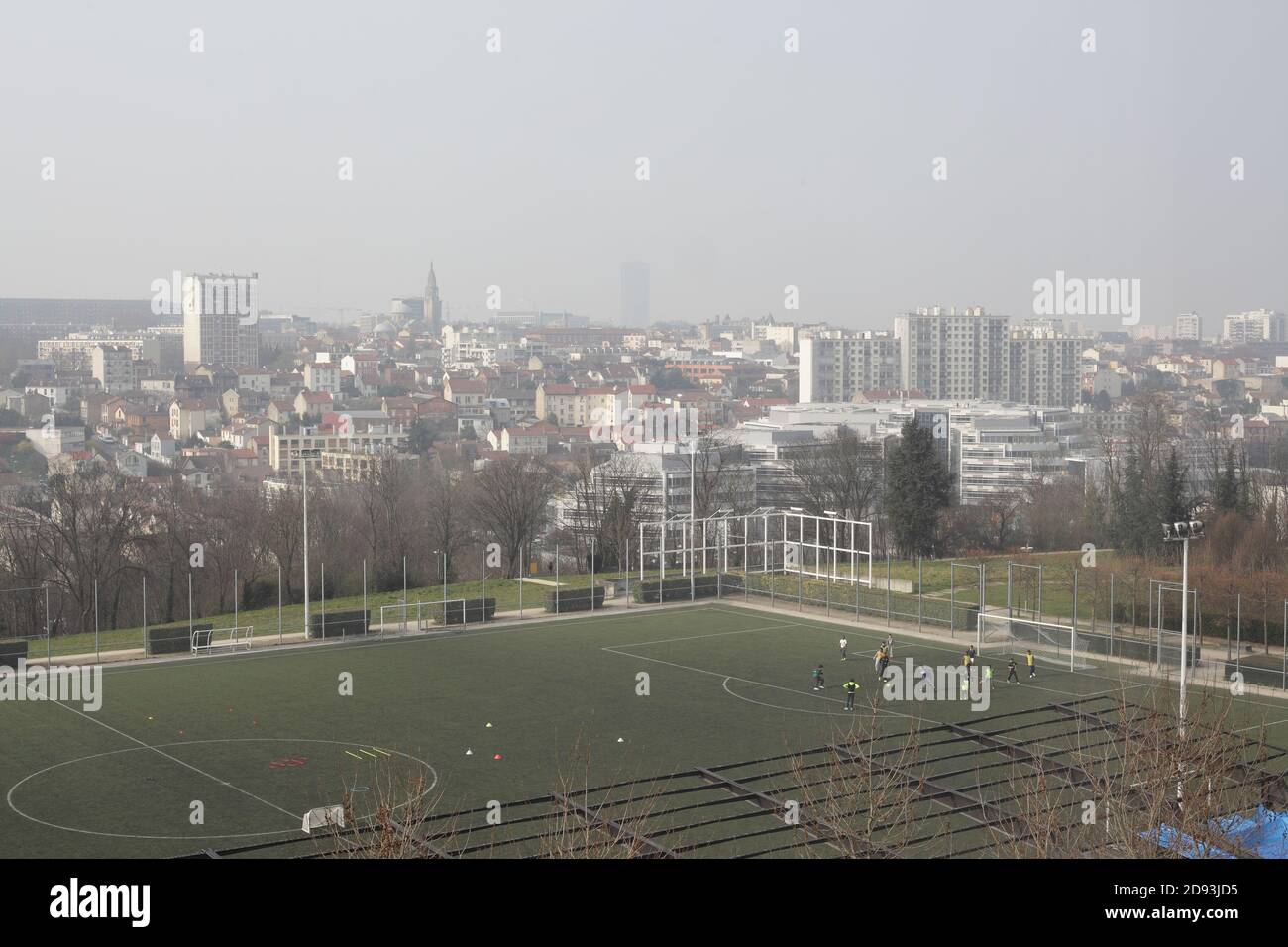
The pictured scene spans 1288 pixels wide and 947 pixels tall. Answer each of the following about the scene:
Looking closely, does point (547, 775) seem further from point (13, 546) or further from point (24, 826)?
point (13, 546)

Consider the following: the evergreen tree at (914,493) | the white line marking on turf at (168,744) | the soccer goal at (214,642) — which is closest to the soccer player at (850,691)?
the white line marking on turf at (168,744)

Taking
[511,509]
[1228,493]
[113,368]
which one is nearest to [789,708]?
[1228,493]

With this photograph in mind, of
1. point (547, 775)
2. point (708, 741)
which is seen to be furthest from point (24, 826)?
point (708, 741)

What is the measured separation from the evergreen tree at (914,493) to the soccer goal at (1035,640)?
18750 mm

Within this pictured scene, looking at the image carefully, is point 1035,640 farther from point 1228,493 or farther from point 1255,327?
point 1255,327

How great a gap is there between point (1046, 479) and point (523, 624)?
176 ft

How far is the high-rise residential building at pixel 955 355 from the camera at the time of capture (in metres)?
160

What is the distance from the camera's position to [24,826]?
66.4 feet

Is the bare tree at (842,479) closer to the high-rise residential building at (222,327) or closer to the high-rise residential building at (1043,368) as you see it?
the high-rise residential building at (1043,368)

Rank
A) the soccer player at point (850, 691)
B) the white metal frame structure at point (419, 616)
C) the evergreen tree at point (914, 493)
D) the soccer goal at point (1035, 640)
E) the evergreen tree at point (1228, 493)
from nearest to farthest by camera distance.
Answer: the soccer player at point (850, 691) → the soccer goal at point (1035, 640) → the white metal frame structure at point (419, 616) → the evergreen tree at point (1228, 493) → the evergreen tree at point (914, 493)

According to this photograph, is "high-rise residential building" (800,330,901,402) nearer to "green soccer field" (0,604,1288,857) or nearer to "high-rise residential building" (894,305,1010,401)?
"high-rise residential building" (894,305,1010,401)

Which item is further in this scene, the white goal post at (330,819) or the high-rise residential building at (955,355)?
the high-rise residential building at (955,355)
